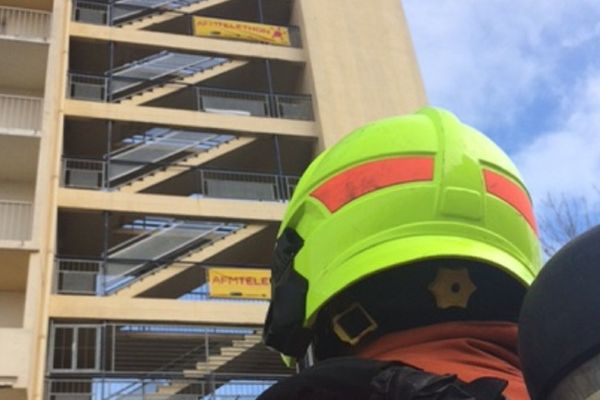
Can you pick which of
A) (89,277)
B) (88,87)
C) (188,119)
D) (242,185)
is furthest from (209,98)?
(89,277)

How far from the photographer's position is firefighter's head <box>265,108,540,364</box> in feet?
4.84

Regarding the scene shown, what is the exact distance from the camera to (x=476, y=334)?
1.40 m

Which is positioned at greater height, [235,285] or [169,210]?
[169,210]

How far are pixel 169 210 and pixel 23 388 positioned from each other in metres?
5.02

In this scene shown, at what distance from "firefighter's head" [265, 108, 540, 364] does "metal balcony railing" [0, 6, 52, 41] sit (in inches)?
671

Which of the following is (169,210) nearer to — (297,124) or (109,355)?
(109,355)

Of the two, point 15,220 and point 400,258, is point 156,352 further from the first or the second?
point 400,258

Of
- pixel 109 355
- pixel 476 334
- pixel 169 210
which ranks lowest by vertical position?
pixel 476 334

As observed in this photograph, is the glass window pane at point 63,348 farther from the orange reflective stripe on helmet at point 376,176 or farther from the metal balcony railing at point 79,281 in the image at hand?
the orange reflective stripe on helmet at point 376,176

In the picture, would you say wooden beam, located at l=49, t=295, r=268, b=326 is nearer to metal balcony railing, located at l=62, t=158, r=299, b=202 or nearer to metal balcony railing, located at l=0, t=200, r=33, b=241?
metal balcony railing, located at l=0, t=200, r=33, b=241

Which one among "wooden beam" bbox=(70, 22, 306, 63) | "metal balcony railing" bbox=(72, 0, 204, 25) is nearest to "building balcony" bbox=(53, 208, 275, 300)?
"wooden beam" bbox=(70, 22, 306, 63)

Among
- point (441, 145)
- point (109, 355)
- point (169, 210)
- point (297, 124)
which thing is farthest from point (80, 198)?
point (441, 145)

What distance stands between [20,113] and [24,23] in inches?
118

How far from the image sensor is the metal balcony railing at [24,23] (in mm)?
17438
